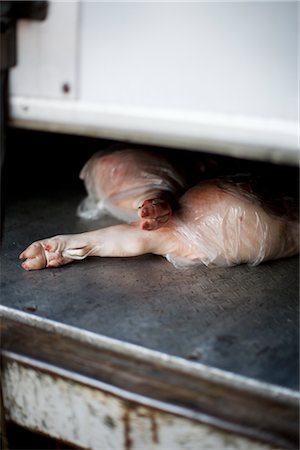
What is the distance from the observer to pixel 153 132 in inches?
46.3

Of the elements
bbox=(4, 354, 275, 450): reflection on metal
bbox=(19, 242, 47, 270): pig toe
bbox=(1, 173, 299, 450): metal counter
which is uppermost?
bbox=(19, 242, 47, 270): pig toe

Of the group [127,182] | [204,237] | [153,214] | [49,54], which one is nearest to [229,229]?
[204,237]

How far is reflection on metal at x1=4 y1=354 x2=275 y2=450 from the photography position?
1163mm

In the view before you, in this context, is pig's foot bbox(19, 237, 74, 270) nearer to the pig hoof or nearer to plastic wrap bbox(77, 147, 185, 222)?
the pig hoof

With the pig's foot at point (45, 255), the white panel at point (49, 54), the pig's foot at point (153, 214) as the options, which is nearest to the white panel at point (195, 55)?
the white panel at point (49, 54)

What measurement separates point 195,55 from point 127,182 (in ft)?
2.55

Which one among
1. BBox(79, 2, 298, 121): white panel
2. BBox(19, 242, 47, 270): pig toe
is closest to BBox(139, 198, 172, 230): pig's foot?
BBox(19, 242, 47, 270): pig toe

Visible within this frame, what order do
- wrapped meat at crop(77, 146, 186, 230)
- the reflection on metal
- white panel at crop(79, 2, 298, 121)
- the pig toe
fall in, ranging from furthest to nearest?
1. wrapped meat at crop(77, 146, 186, 230)
2. the pig toe
3. the reflection on metal
4. white panel at crop(79, 2, 298, 121)

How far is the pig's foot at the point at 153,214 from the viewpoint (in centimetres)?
152

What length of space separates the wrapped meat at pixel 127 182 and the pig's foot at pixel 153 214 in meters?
0.11

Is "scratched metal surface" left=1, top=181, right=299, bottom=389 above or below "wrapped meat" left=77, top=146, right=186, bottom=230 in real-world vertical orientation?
below

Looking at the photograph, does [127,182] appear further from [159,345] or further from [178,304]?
[159,345]

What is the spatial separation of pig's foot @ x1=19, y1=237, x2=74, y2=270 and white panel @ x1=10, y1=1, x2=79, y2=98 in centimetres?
45

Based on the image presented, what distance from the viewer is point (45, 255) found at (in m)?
1.53
